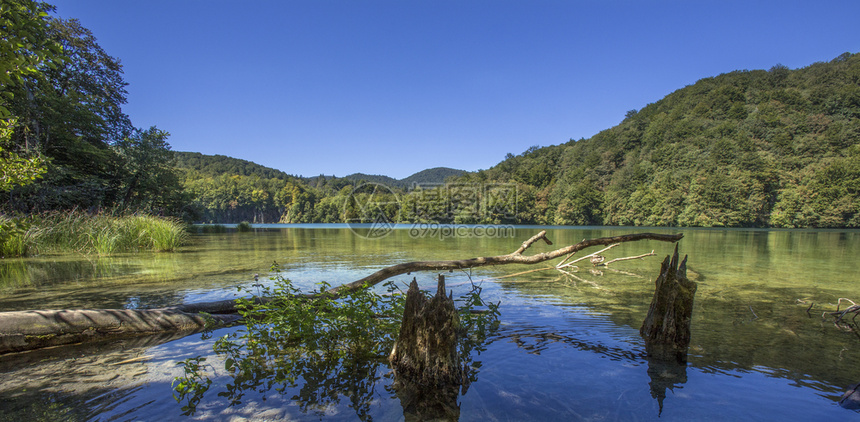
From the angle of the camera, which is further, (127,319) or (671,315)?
(127,319)

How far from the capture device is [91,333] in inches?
189

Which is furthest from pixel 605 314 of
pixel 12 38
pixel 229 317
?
pixel 12 38

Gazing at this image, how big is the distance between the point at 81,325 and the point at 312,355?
2954 millimetres

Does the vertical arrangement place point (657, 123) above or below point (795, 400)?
above

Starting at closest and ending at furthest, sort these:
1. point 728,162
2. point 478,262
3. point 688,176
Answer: point 478,262, point 728,162, point 688,176

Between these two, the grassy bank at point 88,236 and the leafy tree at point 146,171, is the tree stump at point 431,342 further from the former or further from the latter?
the leafy tree at point 146,171

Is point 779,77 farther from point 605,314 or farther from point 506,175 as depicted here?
point 605,314

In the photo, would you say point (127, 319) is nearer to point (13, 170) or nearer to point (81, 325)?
point (81, 325)

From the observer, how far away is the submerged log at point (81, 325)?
4.29 metres

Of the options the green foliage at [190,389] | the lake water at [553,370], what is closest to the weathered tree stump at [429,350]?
the lake water at [553,370]

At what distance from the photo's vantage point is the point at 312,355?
4.61 m

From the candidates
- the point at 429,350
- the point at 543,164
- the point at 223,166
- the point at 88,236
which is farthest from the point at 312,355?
the point at 223,166

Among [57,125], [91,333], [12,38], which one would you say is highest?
[57,125]

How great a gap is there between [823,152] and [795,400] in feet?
286
